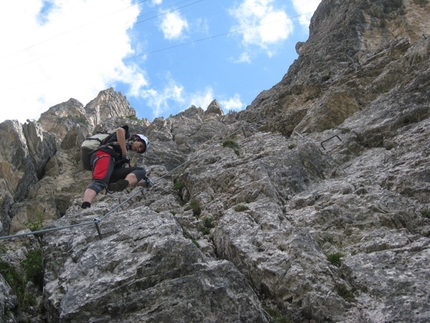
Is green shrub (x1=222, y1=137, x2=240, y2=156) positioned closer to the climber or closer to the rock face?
the rock face

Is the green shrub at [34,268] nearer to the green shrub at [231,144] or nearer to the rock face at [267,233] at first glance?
the rock face at [267,233]

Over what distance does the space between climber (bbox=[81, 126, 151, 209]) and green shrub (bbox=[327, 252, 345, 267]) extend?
560 cm

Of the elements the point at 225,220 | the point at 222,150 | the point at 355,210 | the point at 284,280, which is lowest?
the point at 284,280

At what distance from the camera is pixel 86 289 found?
7.52 metres

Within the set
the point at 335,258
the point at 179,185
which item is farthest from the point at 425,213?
the point at 179,185

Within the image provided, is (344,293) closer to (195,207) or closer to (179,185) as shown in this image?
(195,207)

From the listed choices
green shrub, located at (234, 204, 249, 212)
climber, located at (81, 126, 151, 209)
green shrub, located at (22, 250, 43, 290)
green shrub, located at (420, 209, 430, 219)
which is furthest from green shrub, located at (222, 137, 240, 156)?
green shrub, located at (22, 250, 43, 290)

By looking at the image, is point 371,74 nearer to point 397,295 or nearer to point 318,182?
point 318,182

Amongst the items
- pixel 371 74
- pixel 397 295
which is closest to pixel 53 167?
pixel 371 74

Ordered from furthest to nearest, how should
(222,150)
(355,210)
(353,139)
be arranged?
(222,150) → (353,139) → (355,210)

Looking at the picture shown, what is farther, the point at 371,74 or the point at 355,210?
the point at 371,74

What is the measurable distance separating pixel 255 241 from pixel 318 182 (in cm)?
408

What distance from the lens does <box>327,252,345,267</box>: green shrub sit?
324 inches

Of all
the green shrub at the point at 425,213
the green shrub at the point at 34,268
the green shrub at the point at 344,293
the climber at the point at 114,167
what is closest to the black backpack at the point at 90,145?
the climber at the point at 114,167
